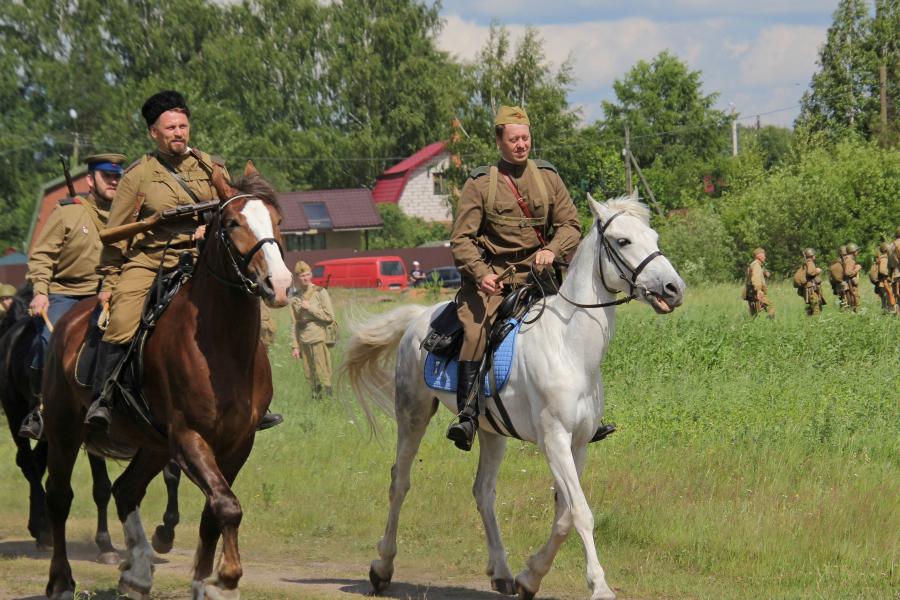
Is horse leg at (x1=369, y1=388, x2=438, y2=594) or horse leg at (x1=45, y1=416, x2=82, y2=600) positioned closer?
horse leg at (x1=45, y1=416, x2=82, y2=600)

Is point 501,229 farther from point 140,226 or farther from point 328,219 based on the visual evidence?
point 328,219

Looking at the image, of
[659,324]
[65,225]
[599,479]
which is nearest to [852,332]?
[659,324]

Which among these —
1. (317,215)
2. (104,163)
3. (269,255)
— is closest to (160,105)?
(269,255)

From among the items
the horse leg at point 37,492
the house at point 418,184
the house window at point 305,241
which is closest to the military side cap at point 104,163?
the horse leg at point 37,492

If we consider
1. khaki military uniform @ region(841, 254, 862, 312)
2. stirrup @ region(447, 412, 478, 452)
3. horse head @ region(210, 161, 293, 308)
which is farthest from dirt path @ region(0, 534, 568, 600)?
khaki military uniform @ region(841, 254, 862, 312)

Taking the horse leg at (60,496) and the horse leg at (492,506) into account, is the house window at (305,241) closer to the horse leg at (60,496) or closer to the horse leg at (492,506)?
the horse leg at (492,506)

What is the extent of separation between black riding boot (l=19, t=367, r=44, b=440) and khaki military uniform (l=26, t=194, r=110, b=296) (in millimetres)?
797

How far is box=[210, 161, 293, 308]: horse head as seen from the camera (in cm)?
636

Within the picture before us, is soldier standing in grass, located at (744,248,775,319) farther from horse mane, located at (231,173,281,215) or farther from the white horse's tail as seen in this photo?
horse mane, located at (231,173,281,215)

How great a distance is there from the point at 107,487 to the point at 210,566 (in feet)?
11.6

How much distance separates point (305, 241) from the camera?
3019 inches

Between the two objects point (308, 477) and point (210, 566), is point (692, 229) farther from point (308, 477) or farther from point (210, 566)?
point (210, 566)

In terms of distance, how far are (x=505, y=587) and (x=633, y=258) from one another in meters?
2.56

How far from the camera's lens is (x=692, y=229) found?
46.4 meters
